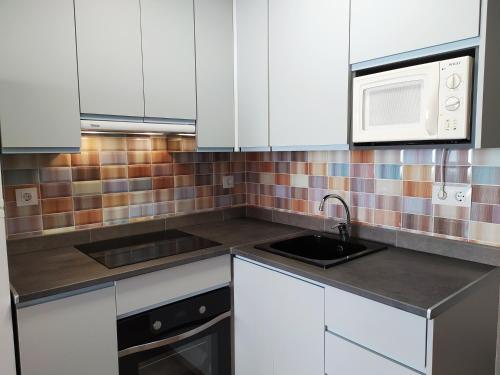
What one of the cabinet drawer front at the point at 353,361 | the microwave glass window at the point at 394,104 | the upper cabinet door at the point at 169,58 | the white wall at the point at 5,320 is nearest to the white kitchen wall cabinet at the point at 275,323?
the cabinet drawer front at the point at 353,361

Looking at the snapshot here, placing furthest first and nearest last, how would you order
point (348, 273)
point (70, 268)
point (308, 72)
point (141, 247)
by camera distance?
1. point (141, 247)
2. point (308, 72)
3. point (70, 268)
4. point (348, 273)

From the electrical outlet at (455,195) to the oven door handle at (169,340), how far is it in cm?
113

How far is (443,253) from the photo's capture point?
1.62 m

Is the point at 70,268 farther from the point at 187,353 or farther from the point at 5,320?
the point at 187,353

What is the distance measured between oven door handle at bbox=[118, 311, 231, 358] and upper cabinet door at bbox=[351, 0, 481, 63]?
4.38ft

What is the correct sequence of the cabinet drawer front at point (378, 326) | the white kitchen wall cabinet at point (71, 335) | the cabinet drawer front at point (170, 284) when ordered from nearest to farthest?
1. the cabinet drawer front at point (378, 326)
2. the white kitchen wall cabinet at point (71, 335)
3. the cabinet drawer front at point (170, 284)

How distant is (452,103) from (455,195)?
1.65 ft

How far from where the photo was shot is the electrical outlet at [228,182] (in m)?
2.50

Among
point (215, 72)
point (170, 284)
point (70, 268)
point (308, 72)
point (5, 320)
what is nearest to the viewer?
point (5, 320)

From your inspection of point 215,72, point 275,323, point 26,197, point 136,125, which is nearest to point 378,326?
point 275,323

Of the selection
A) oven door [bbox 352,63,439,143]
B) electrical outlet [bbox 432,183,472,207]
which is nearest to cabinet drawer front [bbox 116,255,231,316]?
oven door [bbox 352,63,439,143]

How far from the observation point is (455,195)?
62.2 inches

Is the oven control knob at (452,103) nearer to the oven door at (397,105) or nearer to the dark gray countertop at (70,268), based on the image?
the oven door at (397,105)

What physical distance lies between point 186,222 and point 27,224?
2.83 feet
